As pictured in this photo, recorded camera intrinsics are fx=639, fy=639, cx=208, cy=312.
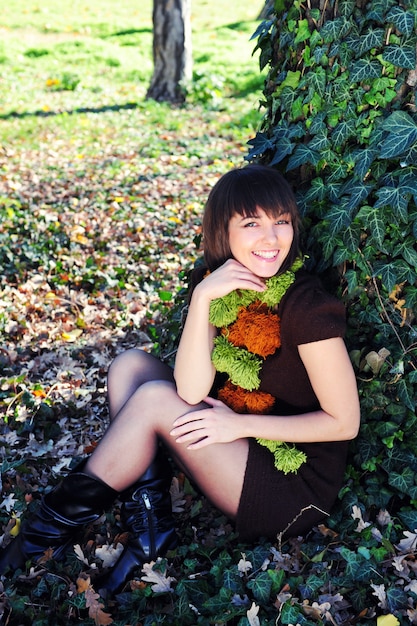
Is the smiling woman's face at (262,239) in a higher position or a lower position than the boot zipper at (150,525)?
higher

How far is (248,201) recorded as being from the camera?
2.21 metres

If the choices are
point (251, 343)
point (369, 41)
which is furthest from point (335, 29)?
point (251, 343)

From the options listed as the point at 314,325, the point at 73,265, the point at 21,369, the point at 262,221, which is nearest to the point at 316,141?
the point at 262,221

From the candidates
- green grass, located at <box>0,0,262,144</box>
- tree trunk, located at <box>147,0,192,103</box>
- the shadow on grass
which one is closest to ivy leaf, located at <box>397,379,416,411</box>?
green grass, located at <box>0,0,262,144</box>

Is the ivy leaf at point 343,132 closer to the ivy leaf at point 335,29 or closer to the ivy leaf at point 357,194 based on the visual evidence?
the ivy leaf at point 357,194

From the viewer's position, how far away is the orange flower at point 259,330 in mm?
Result: 2279

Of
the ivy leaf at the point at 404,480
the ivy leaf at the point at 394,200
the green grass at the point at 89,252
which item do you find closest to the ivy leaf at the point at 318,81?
the ivy leaf at the point at 394,200

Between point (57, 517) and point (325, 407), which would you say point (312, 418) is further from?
point (57, 517)

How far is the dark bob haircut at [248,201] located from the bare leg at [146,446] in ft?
1.95

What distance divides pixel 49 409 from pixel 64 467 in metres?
0.38

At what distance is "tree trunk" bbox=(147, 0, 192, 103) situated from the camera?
9.19m

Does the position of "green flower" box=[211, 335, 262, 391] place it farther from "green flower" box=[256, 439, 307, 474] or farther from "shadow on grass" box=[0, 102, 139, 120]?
"shadow on grass" box=[0, 102, 139, 120]

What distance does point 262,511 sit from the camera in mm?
2309

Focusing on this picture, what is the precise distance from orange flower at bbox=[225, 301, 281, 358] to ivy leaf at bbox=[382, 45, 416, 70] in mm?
928
